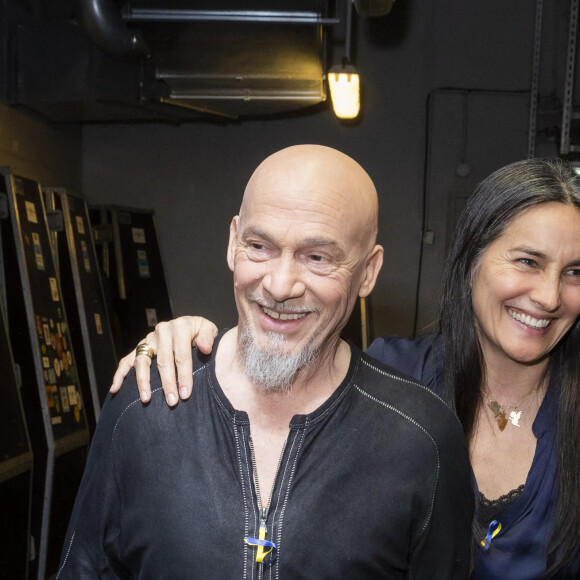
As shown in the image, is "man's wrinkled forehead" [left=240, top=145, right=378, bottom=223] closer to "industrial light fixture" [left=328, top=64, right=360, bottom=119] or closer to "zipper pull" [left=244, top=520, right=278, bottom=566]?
"zipper pull" [left=244, top=520, right=278, bottom=566]

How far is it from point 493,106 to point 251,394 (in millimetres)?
5844

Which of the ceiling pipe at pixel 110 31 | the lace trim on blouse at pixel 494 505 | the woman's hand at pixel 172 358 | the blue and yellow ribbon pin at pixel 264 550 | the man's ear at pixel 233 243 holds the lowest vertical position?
the lace trim on blouse at pixel 494 505

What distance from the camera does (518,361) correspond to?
1996 millimetres

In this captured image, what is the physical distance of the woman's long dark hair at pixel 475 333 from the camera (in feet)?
6.19

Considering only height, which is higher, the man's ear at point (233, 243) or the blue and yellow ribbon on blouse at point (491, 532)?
the man's ear at point (233, 243)

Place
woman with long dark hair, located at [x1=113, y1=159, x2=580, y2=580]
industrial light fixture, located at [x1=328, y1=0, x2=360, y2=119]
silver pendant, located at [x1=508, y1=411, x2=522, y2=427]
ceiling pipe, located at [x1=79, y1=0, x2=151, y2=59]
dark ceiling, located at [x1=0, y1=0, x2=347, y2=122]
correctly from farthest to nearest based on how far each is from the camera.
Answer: industrial light fixture, located at [x1=328, y1=0, x2=360, y2=119] → ceiling pipe, located at [x1=79, y1=0, x2=151, y2=59] → dark ceiling, located at [x1=0, y1=0, x2=347, y2=122] → silver pendant, located at [x1=508, y1=411, x2=522, y2=427] → woman with long dark hair, located at [x1=113, y1=159, x2=580, y2=580]

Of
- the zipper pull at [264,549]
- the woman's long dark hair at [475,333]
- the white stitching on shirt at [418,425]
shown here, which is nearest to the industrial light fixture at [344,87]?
the woman's long dark hair at [475,333]

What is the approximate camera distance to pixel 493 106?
681 cm

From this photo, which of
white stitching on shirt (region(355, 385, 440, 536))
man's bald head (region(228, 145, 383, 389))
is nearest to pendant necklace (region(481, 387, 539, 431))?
white stitching on shirt (region(355, 385, 440, 536))

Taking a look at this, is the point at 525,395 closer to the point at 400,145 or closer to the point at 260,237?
the point at 260,237

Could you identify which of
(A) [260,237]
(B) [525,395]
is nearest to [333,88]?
(B) [525,395]

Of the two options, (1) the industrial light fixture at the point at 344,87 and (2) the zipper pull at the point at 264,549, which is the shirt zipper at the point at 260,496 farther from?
(1) the industrial light fixture at the point at 344,87

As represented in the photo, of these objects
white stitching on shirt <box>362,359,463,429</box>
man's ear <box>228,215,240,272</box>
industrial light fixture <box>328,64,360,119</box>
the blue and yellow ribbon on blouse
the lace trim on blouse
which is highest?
industrial light fixture <box>328,64,360,119</box>

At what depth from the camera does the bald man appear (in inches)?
55.9
